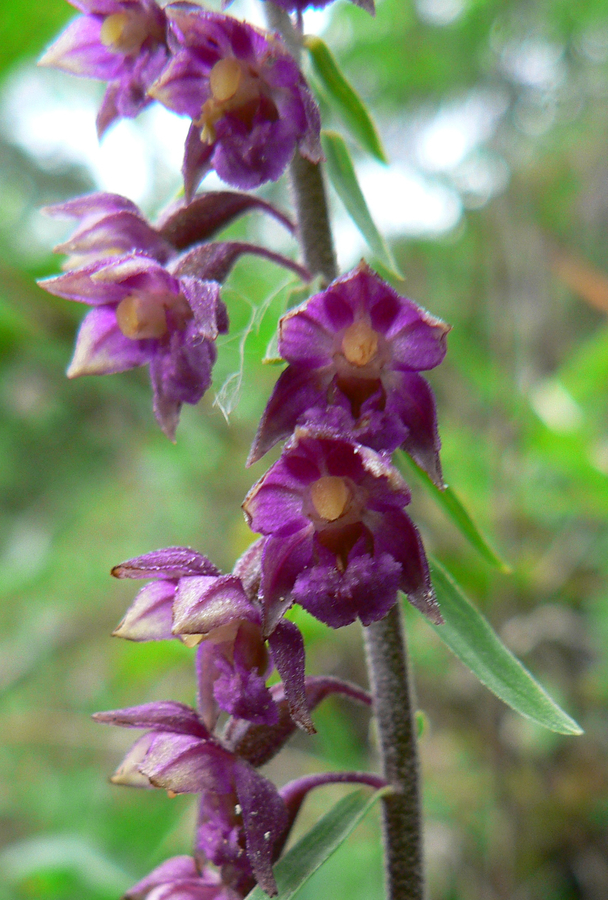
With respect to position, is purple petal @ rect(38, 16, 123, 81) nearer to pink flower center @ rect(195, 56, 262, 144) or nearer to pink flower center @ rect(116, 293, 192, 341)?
pink flower center @ rect(195, 56, 262, 144)

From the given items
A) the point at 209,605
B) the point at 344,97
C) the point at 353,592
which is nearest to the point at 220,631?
the point at 209,605

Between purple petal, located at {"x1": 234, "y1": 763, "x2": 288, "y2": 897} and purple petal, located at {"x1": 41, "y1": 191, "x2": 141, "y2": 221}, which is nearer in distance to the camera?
purple petal, located at {"x1": 234, "y1": 763, "x2": 288, "y2": 897}

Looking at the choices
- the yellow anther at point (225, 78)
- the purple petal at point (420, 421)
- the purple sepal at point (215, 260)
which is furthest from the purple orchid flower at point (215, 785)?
the yellow anther at point (225, 78)

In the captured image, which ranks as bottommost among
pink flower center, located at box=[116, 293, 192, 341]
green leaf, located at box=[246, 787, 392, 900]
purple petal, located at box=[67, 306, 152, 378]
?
green leaf, located at box=[246, 787, 392, 900]

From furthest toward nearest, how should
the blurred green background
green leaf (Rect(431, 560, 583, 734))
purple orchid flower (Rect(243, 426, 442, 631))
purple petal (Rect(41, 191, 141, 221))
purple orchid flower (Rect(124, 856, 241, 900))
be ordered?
the blurred green background, purple petal (Rect(41, 191, 141, 221)), purple orchid flower (Rect(124, 856, 241, 900)), green leaf (Rect(431, 560, 583, 734)), purple orchid flower (Rect(243, 426, 442, 631))

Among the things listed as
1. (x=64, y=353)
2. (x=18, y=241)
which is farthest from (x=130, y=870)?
(x=18, y=241)

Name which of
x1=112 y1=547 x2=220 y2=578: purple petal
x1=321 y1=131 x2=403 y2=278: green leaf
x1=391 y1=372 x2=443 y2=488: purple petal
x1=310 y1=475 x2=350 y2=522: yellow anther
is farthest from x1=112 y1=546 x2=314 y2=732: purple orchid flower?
x1=321 y1=131 x2=403 y2=278: green leaf
